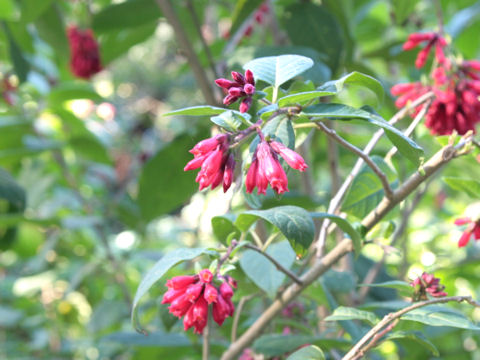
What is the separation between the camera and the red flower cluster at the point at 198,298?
0.59 metres

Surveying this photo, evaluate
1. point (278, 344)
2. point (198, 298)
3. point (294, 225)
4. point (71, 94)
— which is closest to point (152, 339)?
point (278, 344)

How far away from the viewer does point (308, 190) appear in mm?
1271

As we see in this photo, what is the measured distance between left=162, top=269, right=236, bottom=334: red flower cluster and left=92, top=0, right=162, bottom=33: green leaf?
0.78 metres

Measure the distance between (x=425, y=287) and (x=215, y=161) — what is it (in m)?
0.28

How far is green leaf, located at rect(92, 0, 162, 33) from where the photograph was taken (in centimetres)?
122

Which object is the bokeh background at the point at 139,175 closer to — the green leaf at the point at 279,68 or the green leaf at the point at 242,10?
the green leaf at the point at 242,10

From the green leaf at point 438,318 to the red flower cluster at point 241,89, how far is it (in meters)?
0.27

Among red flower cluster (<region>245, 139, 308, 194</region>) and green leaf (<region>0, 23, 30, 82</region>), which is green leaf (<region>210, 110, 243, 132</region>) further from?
green leaf (<region>0, 23, 30, 82</region>)

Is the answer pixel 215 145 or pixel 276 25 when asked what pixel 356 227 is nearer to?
pixel 215 145

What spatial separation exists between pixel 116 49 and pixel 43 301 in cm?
83

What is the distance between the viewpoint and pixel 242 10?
107 cm

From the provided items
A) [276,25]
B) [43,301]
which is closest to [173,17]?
[276,25]

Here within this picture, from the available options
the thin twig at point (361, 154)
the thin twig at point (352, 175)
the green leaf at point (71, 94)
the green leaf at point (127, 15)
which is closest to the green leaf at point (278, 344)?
the thin twig at point (352, 175)

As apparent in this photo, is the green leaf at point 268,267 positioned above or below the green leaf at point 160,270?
below
